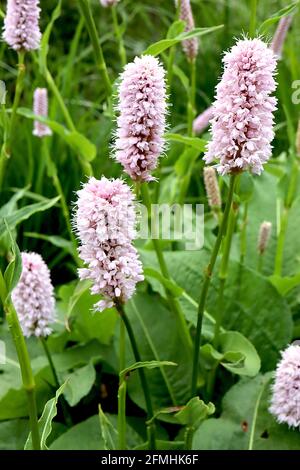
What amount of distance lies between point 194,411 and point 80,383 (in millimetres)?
421

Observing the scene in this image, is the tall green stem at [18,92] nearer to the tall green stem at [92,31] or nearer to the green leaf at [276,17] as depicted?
the tall green stem at [92,31]

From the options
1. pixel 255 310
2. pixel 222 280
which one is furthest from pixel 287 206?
pixel 222 280

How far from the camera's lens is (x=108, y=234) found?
39.3 inches

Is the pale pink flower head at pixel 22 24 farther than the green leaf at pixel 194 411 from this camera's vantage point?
Yes

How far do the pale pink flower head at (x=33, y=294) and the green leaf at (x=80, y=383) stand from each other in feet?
0.67

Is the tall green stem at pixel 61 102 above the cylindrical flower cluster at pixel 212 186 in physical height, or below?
above

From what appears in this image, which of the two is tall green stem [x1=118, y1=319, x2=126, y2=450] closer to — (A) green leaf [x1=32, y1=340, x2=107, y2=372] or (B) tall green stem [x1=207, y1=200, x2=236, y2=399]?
(B) tall green stem [x1=207, y1=200, x2=236, y2=399]

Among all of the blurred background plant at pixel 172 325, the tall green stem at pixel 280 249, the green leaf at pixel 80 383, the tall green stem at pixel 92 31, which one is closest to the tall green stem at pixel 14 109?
the blurred background plant at pixel 172 325

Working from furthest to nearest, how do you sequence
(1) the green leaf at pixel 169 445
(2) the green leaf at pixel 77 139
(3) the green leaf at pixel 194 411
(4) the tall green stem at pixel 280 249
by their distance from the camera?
(4) the tall green stem at pixel 280 249 < (2) the green leaf at pixel 77 139 < (1) the green leaf at pixel 169 445 < (3) the green leaf at pixel 194 411

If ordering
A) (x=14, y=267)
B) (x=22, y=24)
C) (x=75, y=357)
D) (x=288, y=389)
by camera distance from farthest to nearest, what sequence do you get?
1. (x=75, y=357)
2. (x=22, y=24)
3. (x=288, y=389)
4. (x=14, y=267)

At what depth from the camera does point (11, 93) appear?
145 inches

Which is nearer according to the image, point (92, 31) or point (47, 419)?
point (47, 419)

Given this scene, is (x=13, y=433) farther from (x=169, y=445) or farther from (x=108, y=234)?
(x=108, y=234)

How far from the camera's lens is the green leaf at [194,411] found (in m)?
1.27
